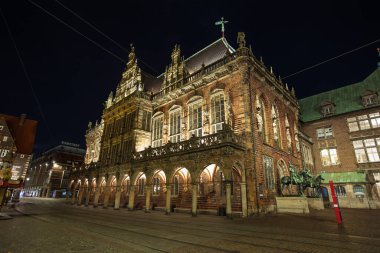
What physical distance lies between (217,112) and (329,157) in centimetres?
2246

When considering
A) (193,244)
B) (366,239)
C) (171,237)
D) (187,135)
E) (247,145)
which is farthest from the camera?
(187,135)

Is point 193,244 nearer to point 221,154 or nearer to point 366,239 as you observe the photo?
point 366,239

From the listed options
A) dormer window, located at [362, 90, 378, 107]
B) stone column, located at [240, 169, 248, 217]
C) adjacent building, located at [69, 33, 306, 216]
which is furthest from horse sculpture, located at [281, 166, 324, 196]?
dormer window, located at [362, 90, 378, 107]

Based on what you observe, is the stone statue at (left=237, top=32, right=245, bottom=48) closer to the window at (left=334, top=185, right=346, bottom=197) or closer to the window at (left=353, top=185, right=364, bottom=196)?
the window at (left=334, top=185, right=346, bottom=197)

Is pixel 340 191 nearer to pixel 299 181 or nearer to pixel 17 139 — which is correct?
pixel 299 181

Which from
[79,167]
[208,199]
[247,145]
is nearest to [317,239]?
[247,145]

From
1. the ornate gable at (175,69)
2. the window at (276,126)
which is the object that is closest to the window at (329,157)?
the window at (276,126)

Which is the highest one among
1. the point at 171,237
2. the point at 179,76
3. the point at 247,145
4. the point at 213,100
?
the point at 179,76

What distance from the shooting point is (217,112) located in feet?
67.1

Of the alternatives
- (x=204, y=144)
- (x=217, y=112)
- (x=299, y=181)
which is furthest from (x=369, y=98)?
(x=204, y=144)

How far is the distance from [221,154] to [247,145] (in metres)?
3.39

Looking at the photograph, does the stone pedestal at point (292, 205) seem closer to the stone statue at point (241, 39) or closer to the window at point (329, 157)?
the stone statue at point (241, 39)

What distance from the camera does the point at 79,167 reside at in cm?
3256

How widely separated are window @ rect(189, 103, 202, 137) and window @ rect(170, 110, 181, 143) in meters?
1.93
